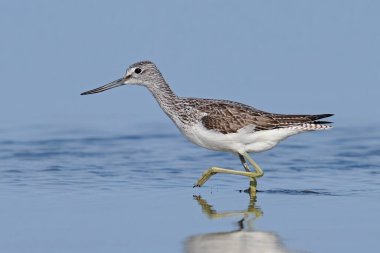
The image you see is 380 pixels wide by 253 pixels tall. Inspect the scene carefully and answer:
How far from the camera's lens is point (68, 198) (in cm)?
1480

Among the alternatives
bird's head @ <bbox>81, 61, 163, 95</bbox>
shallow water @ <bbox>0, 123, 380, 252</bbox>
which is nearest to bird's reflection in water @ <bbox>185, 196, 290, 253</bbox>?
shallow water @ <bbox>0, 123, 380, 252</bbox>

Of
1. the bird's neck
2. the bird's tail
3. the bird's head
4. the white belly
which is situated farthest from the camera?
the bird's head

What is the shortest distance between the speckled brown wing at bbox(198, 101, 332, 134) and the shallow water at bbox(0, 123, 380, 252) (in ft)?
2.81

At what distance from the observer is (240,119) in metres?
16.2

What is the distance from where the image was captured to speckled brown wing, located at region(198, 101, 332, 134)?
16.0 metres

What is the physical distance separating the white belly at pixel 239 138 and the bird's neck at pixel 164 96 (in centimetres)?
57

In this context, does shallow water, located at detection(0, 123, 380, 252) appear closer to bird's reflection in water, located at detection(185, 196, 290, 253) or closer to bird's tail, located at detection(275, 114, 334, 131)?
bird's reflection in water, located at detection(185, 196, 290, 253)

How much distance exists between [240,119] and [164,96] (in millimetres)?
1338

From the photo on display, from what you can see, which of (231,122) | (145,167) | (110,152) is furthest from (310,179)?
(110,152)

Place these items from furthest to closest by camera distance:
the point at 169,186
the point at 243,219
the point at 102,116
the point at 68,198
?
the point at 102,116 < the point at 169,186 < the point at 68,198 < the point at 243,219

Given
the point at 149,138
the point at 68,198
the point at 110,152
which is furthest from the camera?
the point at 149,138

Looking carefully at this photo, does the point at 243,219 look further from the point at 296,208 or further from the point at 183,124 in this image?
the point at 183,124

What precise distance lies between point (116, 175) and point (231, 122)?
1.98m

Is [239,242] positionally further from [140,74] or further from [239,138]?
[140,74]
